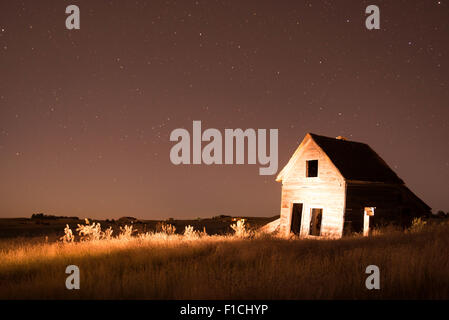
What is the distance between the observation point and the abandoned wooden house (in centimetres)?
2009

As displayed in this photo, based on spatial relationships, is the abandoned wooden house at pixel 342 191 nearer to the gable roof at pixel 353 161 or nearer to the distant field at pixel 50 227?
the gable roof at pixel 353 161

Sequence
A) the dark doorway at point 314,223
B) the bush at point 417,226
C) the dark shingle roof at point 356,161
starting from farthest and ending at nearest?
the dark doorway at point 314,223 < the dark shingle roof at point 356,161 < the bush at point 417,226

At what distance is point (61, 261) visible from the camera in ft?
35.4

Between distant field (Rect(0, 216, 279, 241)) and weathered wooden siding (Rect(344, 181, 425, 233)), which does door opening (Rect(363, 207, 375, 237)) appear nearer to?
weathered wooden siding (Rect(344, 181, 425, 233))

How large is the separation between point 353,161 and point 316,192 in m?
3.31

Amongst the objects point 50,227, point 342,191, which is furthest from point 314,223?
point 50,227

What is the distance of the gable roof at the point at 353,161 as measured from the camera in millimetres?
20969

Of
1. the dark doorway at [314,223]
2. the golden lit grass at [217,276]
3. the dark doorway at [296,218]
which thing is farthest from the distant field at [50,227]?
the golden lit grass at [217,276]

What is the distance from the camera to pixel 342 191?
20047 millimetres

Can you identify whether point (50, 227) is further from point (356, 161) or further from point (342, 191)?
point (356, 161)

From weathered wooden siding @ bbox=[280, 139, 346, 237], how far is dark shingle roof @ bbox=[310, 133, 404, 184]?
54 centimetres
